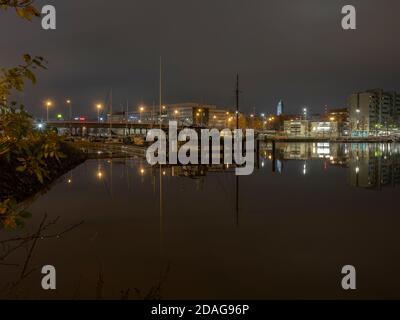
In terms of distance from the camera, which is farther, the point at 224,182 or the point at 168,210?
the point at 224,182

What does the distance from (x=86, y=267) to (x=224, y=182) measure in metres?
17.9

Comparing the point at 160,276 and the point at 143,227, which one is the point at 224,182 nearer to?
the point at 143,227

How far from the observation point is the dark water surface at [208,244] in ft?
29.8

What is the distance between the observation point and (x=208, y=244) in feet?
41.1

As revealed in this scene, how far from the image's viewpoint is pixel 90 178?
29141 millimetres

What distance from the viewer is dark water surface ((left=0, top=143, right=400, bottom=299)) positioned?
9.09 meters
